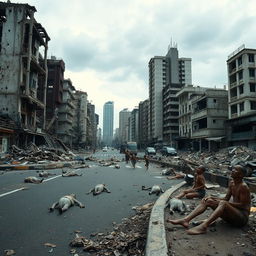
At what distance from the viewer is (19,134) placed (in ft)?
115

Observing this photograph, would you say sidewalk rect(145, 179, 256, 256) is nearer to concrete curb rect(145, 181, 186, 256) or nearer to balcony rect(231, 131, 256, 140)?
concrete curb rect(145, 181, 186, 256)

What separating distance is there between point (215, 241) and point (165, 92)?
9158cm

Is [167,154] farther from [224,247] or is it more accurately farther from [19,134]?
[224,247]

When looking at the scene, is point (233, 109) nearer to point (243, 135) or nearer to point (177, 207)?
point (243, 135)

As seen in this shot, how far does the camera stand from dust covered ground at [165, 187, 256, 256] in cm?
342

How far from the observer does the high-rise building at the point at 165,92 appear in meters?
85.9

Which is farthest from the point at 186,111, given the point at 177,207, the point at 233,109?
the point at 177,207

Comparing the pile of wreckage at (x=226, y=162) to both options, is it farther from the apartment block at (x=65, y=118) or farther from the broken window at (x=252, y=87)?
the apartment block at (x=65, y=118)

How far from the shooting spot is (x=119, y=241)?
4.09 m

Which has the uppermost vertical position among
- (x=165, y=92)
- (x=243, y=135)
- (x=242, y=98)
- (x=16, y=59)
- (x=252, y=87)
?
(x=165, y=92)

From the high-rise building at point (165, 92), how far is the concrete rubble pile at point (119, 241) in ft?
259

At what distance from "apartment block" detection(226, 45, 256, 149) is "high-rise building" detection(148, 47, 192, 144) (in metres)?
40.5

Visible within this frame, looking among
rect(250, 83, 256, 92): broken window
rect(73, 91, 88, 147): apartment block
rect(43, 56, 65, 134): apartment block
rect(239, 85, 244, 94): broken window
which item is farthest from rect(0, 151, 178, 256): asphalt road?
rect(73, 91, 88, 147): apartment block

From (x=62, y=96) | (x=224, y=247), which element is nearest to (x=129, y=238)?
(x=224, y=247)
